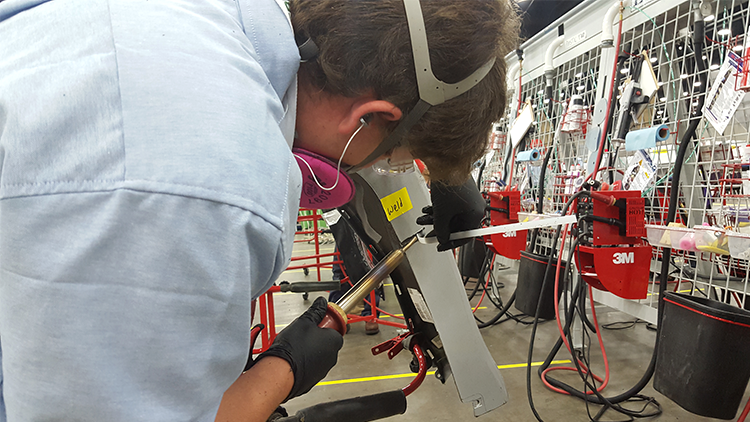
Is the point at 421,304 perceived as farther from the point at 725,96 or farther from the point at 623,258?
the point at 725,96

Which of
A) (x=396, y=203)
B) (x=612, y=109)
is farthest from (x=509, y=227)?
(x=612, y=109)

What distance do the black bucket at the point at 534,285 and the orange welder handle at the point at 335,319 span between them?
6.43 feet

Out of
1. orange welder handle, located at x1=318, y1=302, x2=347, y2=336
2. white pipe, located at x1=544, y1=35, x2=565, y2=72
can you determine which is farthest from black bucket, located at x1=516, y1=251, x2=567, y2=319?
orange welder handle, located at x1=318, y1=302, x2=347, y2=336

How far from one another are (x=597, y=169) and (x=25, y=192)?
2417mm

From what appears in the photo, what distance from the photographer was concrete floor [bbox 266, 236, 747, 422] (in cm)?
191

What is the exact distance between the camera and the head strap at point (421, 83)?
557 mm

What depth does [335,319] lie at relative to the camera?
0.98 metres

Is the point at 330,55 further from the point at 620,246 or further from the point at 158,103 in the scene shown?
the point at 620,246

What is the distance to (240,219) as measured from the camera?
1.16 ft

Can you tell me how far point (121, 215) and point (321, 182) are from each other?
391 mm

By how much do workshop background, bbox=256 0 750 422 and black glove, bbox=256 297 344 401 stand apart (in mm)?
808

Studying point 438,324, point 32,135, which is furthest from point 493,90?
point 438,324

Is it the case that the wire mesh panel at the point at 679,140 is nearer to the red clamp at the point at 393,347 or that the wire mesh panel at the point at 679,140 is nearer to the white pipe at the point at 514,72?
the white pipe at the point at 514,72

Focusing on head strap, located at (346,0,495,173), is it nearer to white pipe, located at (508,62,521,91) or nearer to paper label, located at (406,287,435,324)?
A: paper label, located at (406,287,435,324)
